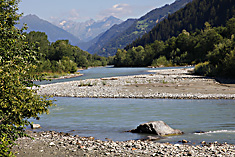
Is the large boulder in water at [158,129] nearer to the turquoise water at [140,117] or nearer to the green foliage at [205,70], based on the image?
the turquoise water at [140,117]

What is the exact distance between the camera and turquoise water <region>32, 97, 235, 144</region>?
19.0 metres

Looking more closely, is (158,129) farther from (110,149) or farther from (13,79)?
(13,79)

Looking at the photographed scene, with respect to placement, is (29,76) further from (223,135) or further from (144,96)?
(144,96)

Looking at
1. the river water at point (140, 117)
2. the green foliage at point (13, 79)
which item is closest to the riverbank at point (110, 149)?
the river water at point (140, 117)

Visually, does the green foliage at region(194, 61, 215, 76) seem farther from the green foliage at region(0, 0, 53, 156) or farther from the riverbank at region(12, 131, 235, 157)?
the green foliage at region(0, 0, 53, 156)

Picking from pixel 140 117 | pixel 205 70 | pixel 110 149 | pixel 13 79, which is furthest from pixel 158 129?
pixel 205 70

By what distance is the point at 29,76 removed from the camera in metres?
11.9

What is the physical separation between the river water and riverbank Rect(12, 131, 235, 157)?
83.1 inches

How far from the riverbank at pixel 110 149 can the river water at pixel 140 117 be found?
83.1 inches

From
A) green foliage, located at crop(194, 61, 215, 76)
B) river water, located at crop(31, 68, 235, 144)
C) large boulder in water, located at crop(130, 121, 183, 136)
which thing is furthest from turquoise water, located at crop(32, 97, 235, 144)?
green foliage, located at crop(194, 61, 215, 76)

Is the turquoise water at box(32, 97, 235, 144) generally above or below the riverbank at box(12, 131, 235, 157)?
below

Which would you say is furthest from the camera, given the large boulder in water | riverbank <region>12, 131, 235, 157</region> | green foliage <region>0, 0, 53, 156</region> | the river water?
the river water

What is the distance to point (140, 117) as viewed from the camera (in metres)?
25.9

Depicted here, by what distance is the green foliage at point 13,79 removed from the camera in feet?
32.7
